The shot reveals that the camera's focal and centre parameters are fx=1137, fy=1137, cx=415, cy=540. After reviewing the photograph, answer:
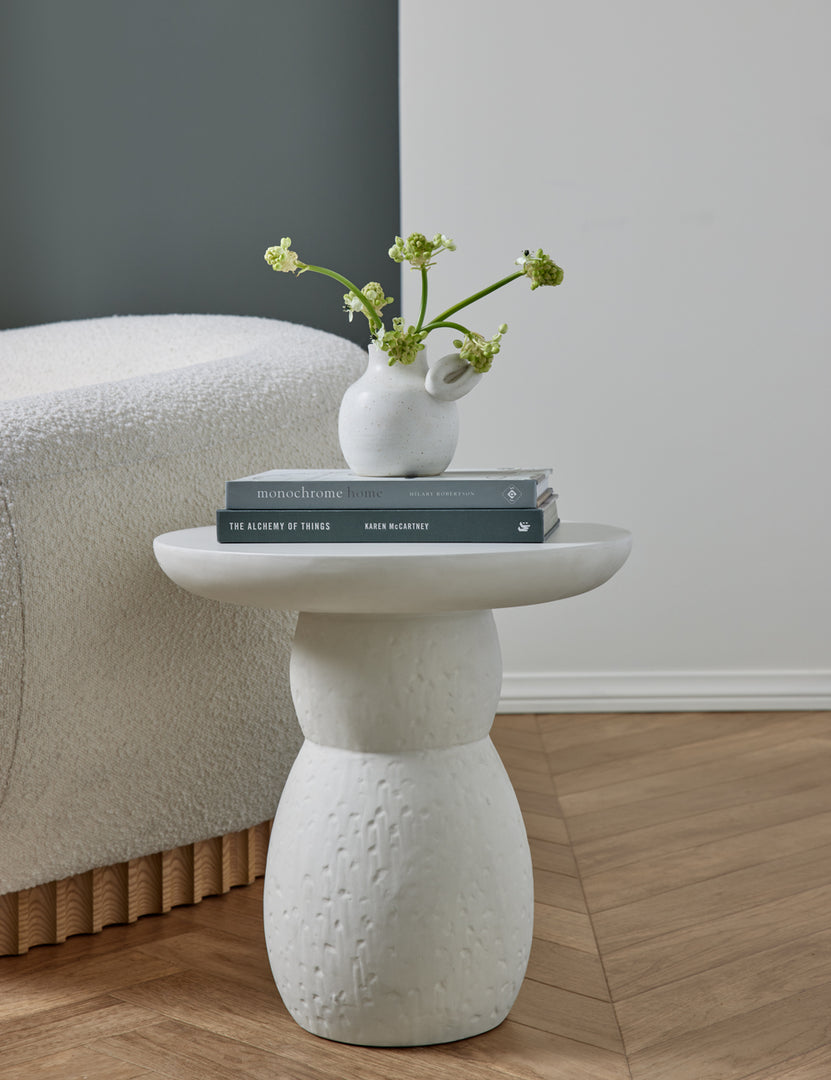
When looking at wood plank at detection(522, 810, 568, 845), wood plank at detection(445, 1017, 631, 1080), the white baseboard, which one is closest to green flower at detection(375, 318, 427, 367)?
wood plank at detection(445, 1017, 631, 1080)

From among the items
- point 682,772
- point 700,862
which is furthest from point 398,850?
point 682,772

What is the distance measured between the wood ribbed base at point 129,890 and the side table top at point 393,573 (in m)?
0.42

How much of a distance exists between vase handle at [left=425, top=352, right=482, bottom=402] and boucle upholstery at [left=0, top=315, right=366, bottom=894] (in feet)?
0.84

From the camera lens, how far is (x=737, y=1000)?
0.99 meters

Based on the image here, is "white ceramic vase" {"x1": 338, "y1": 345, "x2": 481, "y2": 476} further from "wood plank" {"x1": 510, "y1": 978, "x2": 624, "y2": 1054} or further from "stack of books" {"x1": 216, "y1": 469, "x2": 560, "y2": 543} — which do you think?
"wood plank" {"x1": 510, "y1": 978, "x2": 624, "y2": 1054}

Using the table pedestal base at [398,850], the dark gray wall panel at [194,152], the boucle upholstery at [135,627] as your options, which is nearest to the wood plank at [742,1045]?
the table pedestal base at [398,850]

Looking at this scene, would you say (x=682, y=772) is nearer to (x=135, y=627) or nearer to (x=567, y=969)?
(x=567, y=969)

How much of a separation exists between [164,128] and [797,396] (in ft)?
3.93

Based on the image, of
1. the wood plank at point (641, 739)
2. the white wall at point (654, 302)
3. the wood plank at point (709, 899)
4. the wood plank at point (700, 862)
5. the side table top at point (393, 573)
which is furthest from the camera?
the white wall at point (654, 302)

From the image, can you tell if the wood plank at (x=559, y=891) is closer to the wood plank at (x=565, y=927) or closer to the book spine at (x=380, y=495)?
the wood plank at (x=565, y=927)

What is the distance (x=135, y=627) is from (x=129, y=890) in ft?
0.96

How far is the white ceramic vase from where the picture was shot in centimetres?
97

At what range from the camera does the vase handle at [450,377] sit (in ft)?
3.16

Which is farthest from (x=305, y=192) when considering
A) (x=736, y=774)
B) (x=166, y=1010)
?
(x=166, y=1010)
